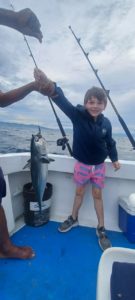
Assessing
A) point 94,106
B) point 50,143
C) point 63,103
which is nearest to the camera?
point 63,103

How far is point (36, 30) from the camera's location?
1587mm

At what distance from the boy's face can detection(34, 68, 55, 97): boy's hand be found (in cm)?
56

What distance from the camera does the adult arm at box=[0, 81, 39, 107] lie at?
4.87 ft

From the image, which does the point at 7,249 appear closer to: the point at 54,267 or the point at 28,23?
the point at 54,267

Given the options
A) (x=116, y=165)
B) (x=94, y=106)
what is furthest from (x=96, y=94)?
(x=116, y=165)

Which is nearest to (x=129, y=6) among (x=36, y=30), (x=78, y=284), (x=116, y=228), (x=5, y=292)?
(x=36, y=30)

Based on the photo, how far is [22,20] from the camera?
1562 millimetres

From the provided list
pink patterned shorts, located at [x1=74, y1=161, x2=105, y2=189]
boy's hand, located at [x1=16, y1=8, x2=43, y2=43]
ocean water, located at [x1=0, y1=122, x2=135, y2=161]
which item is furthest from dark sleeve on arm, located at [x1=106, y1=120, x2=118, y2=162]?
boy's hand, located at [x1=16, y1=8, x2=43, y2=43]

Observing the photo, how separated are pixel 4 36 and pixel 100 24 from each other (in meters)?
1.81

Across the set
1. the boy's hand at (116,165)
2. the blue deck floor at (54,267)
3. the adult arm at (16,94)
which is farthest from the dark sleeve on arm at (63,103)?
the blue deck floor at (54,267)

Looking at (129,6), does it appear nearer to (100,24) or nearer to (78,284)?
(100,24)

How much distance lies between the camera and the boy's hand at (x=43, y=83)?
1.51m

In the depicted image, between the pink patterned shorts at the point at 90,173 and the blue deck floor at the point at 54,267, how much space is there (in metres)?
0.59

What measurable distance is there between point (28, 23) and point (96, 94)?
0.90m
